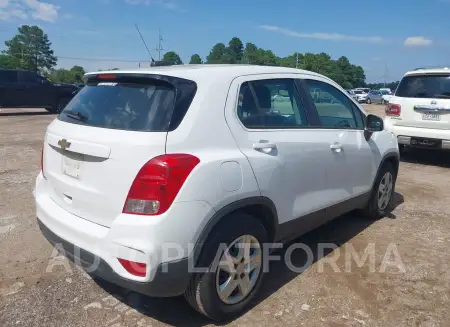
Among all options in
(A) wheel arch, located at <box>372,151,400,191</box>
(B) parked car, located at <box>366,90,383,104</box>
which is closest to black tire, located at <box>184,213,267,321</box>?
(A) wheel arch, located at <box>372,151,400,191</box>

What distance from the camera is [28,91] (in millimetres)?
16625

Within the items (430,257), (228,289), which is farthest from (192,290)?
(430,257)

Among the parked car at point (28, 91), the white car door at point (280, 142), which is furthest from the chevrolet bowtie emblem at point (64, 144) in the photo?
the parked car at point (28, 91)

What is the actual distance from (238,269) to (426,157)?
759 centimetres

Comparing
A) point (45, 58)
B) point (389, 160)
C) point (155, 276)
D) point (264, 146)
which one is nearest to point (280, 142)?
point (264, 146)

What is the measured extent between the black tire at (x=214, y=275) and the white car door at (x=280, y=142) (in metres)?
0.27

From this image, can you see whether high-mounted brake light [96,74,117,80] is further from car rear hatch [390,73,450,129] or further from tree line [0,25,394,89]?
tree line [0,25,394,89]

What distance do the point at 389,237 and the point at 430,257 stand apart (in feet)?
1.72

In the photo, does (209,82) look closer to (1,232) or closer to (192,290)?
(192,290)

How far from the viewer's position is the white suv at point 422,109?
284 inches

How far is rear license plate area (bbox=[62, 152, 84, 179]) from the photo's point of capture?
2629 millimetres

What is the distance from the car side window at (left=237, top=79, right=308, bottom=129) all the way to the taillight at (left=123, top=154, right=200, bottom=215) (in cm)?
70

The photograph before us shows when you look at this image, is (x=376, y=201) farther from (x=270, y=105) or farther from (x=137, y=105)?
(x=137, y=105)

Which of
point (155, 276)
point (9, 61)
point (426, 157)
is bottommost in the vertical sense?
point (426, 157)
